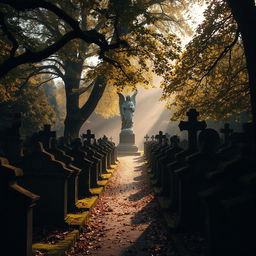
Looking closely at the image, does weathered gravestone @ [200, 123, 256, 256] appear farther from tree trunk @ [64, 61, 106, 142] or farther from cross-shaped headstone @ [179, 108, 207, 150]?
tree trunk @ [64, 61, 106, 142]

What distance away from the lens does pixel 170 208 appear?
639cm

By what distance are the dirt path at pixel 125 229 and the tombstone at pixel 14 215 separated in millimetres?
1165

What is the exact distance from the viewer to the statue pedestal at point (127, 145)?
95.7 ft

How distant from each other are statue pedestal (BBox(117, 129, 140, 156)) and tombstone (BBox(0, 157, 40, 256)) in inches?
985

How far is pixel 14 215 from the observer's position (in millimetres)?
3645

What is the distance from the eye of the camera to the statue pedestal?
29.2 metres

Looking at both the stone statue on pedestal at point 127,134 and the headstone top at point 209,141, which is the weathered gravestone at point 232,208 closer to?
the headstone top at point 209,141

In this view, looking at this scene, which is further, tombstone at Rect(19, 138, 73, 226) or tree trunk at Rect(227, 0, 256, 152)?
tree trunk at Rect(227, 0, 256, 152)

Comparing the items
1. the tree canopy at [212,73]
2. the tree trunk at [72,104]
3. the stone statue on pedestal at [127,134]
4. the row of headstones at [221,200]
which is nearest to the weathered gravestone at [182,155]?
the row of headstones at [221,200]

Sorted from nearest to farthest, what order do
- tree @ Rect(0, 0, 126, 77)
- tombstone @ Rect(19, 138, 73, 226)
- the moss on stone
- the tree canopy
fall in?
1. tombstone @ Rect(19, 138, 73, 226)
2. the moss on stone
3. tree @ Rect(0, 0, 126, 77)
4. the tree canopy

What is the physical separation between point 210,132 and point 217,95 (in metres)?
7.96

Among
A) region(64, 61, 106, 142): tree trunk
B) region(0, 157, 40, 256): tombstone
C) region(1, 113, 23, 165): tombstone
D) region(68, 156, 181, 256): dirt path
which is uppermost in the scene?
region(64, 61, 106, 142): tree trunk

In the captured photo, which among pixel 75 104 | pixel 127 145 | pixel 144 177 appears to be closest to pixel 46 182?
pixel 144 177

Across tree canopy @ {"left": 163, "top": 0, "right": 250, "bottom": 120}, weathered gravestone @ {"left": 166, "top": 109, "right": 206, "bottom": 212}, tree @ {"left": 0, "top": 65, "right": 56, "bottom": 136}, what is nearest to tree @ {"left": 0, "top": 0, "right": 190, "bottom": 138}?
tree canopy @ {"left": 163, "top": 0, "right": 250, "bottom": 120}
